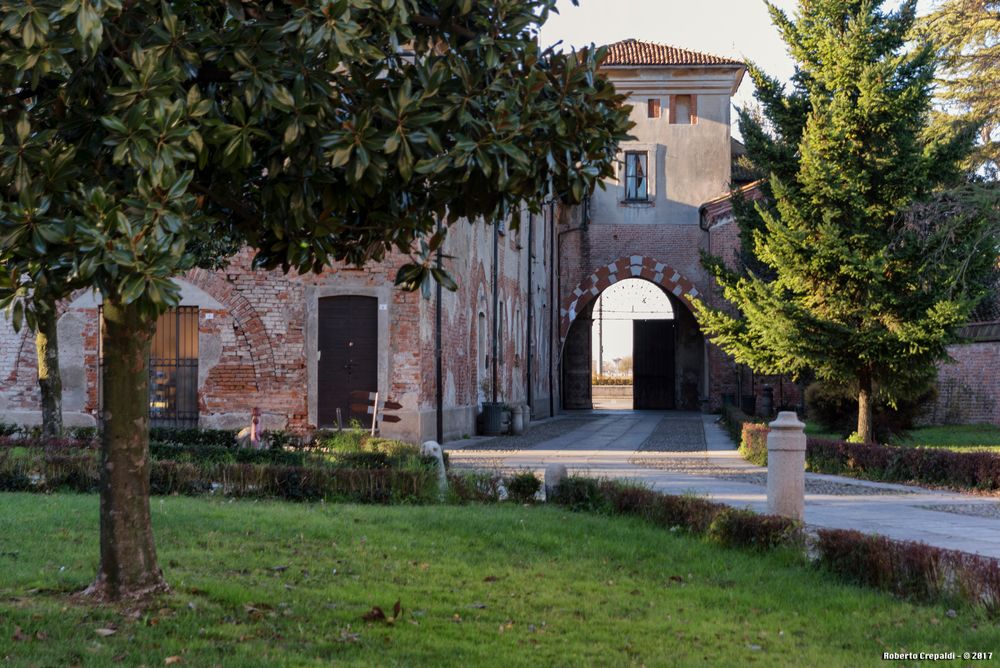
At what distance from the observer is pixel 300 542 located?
843 cm

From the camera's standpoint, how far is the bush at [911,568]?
621 centimetres

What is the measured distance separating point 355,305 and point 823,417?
1028 cm

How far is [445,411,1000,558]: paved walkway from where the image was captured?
33.4 ft

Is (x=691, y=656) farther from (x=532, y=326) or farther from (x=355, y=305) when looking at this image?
(x=532, y=326)

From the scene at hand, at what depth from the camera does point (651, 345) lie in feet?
149

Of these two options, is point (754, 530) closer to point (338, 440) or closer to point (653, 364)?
point (338, 440)

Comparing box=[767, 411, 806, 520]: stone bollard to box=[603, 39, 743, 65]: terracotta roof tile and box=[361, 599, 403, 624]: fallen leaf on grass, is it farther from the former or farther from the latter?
box=[603, 39, 743, 65]: terracotta roof tile

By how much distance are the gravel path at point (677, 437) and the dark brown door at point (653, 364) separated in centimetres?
920

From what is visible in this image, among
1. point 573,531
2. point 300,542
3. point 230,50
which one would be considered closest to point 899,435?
point 573,531

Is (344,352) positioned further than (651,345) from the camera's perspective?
No

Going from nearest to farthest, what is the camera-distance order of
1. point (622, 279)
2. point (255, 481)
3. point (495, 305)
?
point (255, 481)
point (495, 305)
point (622, 279)

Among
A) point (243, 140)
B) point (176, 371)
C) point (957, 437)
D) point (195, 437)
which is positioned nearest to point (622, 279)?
point (957, 437)

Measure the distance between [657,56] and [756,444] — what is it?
2462 centimetres

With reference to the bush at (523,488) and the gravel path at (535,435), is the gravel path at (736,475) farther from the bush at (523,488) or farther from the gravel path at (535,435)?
the bush at (523,488)
